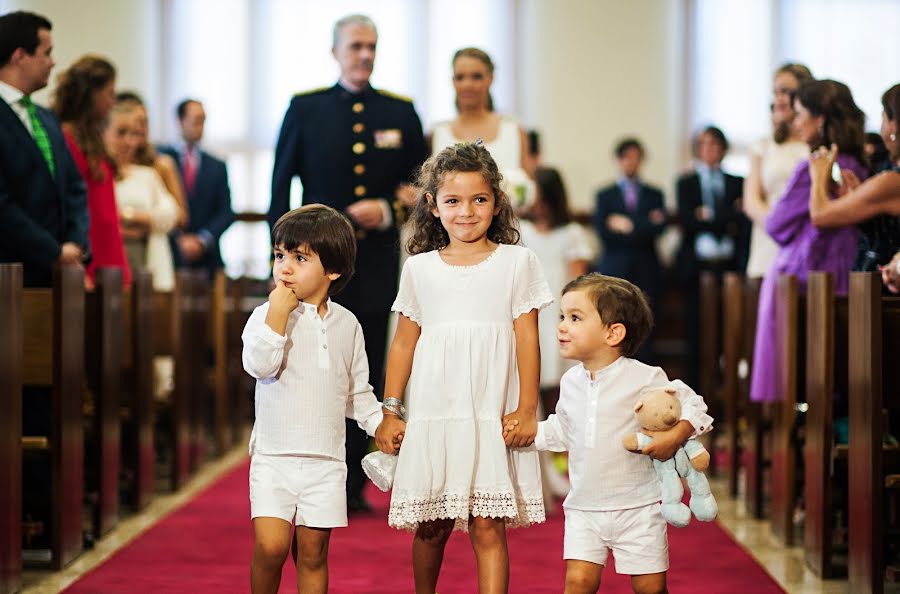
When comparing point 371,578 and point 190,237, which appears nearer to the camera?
point 371,578

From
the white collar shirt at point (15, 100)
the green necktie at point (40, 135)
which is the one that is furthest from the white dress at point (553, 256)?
the white collar shirt at point (15, 100)

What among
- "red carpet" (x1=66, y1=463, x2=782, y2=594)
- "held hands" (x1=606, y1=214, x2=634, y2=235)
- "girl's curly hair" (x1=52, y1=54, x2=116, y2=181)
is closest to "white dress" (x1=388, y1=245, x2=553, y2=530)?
"red carpet" (x1=66, y1=463, x2=782, y2=594)

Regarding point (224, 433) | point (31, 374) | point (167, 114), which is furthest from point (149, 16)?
point (31, 374)

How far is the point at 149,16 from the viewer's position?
11.9 m

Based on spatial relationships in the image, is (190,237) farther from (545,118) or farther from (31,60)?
(545,118)

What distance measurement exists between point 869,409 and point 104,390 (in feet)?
8.90

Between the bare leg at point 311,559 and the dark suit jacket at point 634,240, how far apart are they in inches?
277

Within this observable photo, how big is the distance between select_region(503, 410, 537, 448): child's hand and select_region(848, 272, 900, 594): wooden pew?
1067mm

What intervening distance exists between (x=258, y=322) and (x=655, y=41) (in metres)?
9.37

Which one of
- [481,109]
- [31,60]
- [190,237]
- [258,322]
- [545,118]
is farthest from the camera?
[545,118]

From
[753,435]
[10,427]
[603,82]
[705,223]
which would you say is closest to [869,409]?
[753,435]

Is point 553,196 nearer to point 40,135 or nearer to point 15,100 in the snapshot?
point 40,135

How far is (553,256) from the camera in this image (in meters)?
6.21

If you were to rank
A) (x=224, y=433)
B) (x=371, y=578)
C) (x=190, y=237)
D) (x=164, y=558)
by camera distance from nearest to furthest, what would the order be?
(x=371, y=578) < (x=164, y=558) < (x=224, y=433) < (x=190, y=237)
